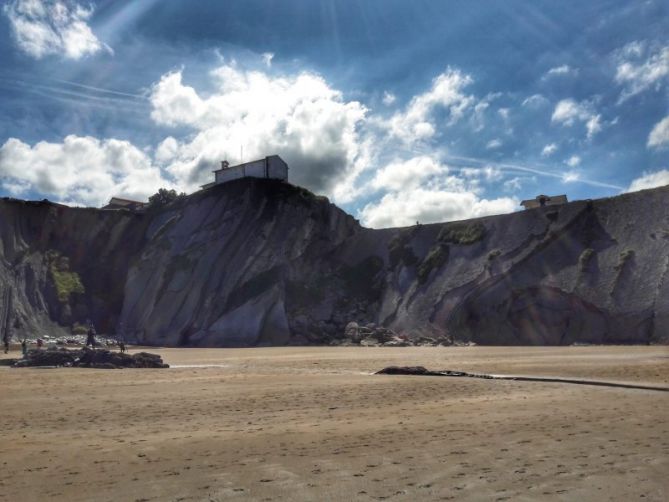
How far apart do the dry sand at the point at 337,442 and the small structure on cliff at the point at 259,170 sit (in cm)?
5285

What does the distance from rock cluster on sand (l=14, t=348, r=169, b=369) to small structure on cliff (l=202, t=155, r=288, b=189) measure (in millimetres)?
42056

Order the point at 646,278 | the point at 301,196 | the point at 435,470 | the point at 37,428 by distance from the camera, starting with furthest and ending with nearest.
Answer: the point at 301,196 < the point at 646,278 < the point at 37,428 < the point at 435,470

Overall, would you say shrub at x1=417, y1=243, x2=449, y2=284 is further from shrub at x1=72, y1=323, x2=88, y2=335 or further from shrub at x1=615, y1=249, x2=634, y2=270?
shrub at x1=72, y1=323, x2=88, y2=335

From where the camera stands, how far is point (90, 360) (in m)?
25.2

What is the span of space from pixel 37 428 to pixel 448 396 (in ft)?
29.8

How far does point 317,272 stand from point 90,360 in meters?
34.9

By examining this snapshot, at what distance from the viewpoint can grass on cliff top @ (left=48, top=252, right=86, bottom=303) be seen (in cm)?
5738

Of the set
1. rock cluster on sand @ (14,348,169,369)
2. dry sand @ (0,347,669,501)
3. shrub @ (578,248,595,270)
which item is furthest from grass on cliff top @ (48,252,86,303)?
shrub @ (578,248,595,270)

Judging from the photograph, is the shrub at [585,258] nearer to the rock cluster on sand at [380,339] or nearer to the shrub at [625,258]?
the shrub at [625,258]

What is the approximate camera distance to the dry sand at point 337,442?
6.30 metres

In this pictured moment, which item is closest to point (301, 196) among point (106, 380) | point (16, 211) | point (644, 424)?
point (16, 211)

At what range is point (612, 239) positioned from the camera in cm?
4519

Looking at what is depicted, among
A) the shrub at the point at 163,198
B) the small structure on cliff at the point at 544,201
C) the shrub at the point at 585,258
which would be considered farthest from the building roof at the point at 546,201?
the shrub at the point at 163,198

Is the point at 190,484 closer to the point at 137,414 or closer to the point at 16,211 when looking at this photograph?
the point at 137,414
